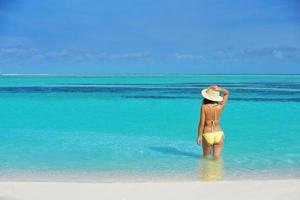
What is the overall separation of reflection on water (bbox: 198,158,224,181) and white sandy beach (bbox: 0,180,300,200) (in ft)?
4.25

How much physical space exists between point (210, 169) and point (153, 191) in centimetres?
200

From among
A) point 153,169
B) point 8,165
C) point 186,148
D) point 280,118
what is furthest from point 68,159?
point 280,118

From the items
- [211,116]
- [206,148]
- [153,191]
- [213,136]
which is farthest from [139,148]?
[153,191]

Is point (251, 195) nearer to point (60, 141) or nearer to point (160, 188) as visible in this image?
point (160, 188)

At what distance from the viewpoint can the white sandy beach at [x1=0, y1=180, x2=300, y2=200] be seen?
4094 millimetres

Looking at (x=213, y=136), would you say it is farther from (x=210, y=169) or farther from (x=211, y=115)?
(x=210, y=169)

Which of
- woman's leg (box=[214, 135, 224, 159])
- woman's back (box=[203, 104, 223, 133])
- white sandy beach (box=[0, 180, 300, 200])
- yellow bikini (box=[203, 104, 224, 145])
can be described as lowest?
white sandy beach (box=[0, 180, 300, 200])

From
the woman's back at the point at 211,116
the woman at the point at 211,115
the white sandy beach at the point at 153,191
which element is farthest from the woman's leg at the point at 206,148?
the white sandy beach at the point at 153,191

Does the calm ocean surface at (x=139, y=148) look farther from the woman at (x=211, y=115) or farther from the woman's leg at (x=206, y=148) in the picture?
the woman at (x=211, y=115)

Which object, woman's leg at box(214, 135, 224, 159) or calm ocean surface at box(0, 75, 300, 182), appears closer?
calm ocean surface at box(0, 75, 300, 182)

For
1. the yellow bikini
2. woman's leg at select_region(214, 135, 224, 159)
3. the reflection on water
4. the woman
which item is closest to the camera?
the reflection on water

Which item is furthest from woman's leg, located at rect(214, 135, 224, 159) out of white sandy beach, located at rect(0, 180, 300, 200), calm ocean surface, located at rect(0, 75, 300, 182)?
white sandy beach, located at rect(0, 180, 300, 200)

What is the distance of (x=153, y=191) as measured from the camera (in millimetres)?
4258

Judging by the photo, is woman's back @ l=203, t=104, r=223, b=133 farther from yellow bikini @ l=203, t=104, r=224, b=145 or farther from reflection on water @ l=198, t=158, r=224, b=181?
reflection on water @ l=198, t=158, r=224, b=181
